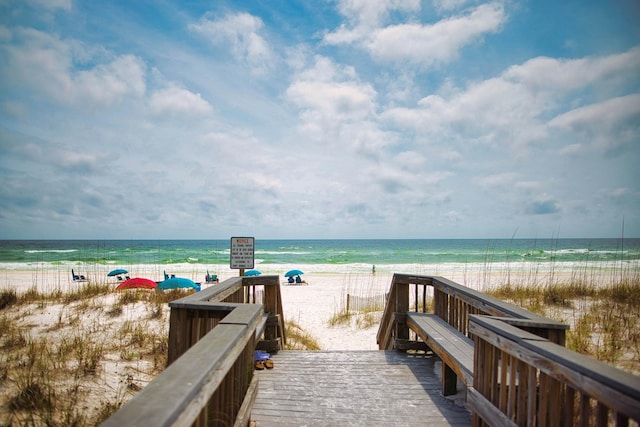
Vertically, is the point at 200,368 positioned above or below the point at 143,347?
above

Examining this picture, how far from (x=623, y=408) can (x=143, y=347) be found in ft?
20.7

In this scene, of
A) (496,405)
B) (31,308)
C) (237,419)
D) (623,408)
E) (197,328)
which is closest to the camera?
(623,408)

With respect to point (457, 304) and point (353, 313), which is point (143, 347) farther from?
point (353, 313)

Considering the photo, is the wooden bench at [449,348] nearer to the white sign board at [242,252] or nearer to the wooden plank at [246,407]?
the wooden plank at [246,407]

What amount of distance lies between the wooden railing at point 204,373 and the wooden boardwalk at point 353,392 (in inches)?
31.1

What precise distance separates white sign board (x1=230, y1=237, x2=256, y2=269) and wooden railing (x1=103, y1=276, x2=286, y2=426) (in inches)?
56.8

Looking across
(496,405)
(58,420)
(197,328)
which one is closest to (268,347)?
(197,328)

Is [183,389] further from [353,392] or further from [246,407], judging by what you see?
[353,392]

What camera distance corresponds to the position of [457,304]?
17.3 feet

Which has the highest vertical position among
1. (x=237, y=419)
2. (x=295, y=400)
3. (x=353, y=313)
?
(x=237, y=419)

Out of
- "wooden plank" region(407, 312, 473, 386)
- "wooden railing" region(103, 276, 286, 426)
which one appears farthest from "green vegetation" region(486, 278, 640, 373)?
"wooden railing" region(103, 276, 286, 426)

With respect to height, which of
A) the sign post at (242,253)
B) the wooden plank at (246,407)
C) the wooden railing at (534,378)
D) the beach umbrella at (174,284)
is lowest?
the beach umbrella at (174,284)

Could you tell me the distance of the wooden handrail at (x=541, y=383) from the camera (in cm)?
152

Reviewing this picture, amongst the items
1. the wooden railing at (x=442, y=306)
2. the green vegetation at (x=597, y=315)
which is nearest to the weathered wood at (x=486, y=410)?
the wooden railing at (x=442, y=306)
